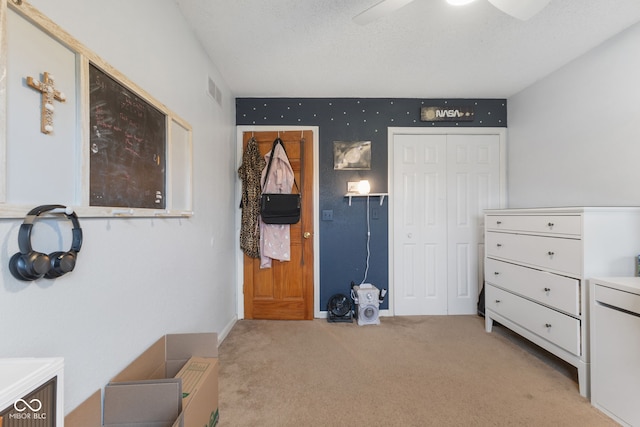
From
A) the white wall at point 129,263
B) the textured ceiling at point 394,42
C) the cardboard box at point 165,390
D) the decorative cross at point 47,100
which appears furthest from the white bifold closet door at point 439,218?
the decorative cross at point 47,100

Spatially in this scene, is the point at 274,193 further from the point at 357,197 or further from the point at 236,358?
the point at 236,358

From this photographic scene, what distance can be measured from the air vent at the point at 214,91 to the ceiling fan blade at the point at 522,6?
6.46 feet

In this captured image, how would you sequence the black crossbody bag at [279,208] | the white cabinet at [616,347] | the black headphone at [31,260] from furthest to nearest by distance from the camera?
the black crossbody bag at [279,208], the white cabinet at [616,347], the black headphone at [31,260]

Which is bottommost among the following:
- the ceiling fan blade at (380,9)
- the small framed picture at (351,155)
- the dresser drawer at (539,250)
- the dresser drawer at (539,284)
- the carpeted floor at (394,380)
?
the carpeted floor at (394,380)

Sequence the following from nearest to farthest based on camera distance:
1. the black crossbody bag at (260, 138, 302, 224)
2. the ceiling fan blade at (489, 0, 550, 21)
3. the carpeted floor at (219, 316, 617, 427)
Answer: the ceiling fan blade at (489, 0, 550, 21)
the carpeted floor at (219, 316, 617, 427)
the black crossbody bag at (260, 138, 302, 224)

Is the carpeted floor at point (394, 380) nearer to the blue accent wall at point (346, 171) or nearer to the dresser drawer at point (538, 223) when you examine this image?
the blue accent wall at point (346, 171)

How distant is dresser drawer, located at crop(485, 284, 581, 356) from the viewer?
69.2 inches

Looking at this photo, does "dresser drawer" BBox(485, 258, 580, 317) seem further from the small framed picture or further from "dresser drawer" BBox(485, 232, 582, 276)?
the small framed picture

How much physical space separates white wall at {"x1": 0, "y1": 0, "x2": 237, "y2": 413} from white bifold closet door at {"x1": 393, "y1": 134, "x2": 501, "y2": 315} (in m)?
2.07

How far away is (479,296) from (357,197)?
1.76 m

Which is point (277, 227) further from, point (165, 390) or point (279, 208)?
point (165, 390)

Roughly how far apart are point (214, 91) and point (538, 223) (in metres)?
2.78

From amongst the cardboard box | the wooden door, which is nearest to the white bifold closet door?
the wooden door

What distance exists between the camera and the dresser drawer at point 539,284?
1.75m
